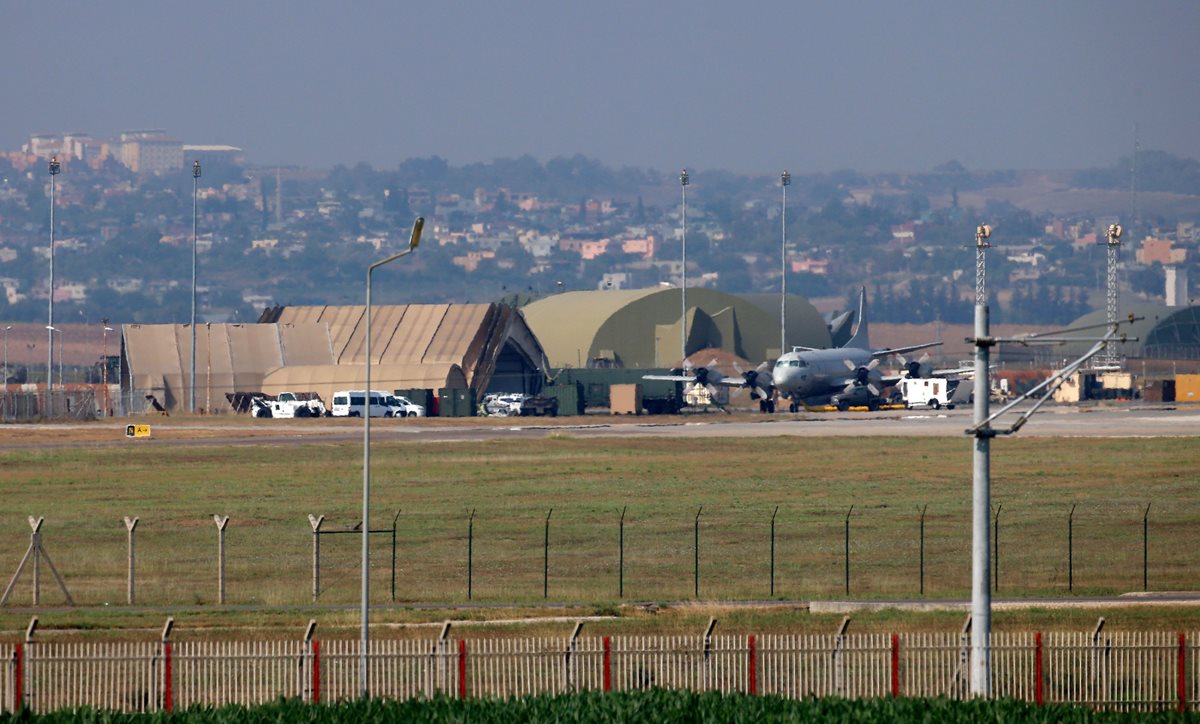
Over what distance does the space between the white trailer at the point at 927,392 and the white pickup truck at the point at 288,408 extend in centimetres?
5146

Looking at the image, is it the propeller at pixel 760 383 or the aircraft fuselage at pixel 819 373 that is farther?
the propeller at pixel 760 383

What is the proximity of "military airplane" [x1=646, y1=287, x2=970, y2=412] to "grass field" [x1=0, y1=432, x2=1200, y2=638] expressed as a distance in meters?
40.9

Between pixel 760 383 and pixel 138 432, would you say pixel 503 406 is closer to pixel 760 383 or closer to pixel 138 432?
pixel 760 383

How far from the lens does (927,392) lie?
15750cm

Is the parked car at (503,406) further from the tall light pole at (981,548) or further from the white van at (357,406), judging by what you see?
the tall light pole at (981,548)

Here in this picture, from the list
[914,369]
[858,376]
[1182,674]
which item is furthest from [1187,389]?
[1182,674]

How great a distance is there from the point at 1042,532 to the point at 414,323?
118945 millimetres

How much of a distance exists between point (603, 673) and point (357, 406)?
364 ft

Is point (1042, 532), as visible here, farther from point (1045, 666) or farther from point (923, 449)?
point (923, 449)

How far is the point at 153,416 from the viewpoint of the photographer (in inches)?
5610

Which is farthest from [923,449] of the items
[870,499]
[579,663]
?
[579,663]

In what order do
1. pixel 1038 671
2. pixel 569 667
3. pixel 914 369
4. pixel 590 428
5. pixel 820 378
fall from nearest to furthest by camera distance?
pixel 1038 671
pixel 569 667
pixel 590 428
pixel 820 378
pixel 914 369

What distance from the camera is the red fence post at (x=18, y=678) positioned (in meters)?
30.8

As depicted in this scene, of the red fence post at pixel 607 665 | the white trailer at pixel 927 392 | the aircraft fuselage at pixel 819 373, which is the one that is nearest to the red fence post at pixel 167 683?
the red fence post at pixel 607 665
